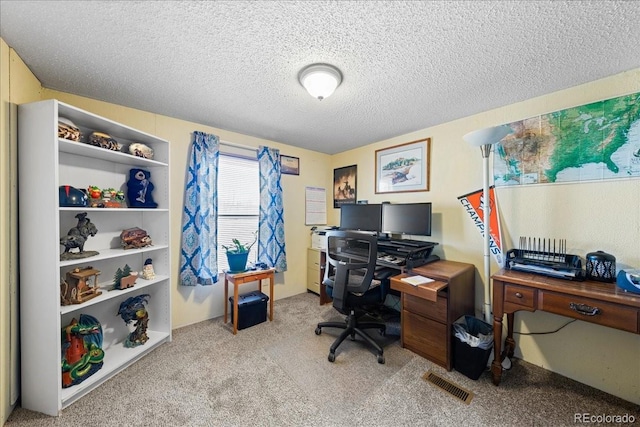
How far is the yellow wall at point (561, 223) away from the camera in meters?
1.57

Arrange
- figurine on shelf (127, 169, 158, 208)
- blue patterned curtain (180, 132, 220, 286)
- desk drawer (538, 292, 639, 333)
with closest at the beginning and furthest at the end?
desk drawer (538, 292, 639, 333) < figurine on shelf (127, 169, 158, 208) < blue patterned curtain (180, 132, 220, 286)

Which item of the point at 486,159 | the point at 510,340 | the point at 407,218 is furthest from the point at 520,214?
the point at 510,340

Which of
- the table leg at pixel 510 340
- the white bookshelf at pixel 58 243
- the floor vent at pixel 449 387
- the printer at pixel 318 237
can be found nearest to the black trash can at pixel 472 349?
the floor vent at pixel 449 387

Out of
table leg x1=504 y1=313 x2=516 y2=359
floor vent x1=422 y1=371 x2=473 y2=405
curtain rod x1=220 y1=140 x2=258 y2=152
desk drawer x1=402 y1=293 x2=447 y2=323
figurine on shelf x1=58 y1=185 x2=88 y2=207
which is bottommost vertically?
floor vent x1=422 y1=371 x2=473 y2=405

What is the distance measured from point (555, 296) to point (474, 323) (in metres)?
0.64

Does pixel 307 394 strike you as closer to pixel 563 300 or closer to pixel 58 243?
Answer: pixel 563 300

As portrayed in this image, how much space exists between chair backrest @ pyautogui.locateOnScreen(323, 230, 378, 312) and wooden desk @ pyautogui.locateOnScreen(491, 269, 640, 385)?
900 millimetres

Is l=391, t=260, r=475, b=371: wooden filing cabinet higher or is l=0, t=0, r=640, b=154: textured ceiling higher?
l=0, t=0, r=640, b=154: textured ceiling

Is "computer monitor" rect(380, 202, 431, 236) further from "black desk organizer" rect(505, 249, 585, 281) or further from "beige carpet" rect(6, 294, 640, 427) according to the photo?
"beige carpet" rect(6, 294, 640, 427)

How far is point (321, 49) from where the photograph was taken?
1.36 meters

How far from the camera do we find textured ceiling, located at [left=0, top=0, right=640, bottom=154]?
1.10 metres

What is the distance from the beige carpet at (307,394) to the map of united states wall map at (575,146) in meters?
1.55

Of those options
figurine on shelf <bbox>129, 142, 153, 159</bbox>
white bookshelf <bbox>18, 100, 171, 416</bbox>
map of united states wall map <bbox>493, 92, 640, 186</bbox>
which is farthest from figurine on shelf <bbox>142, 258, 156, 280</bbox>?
map of united states wall map <bbox>493, 92, 640, 186</bbox>

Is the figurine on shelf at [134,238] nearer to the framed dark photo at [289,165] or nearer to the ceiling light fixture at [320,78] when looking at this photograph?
the framed dark photo at [289,165]
